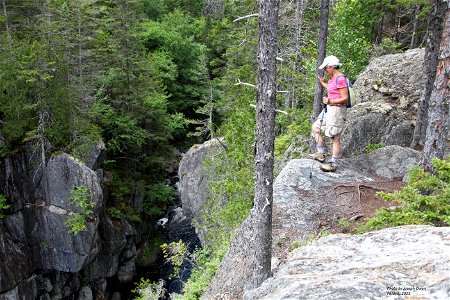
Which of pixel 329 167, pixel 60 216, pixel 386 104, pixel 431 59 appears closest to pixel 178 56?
pixel 60 216

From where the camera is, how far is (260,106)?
5.55 meters

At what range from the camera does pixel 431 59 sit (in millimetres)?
9594

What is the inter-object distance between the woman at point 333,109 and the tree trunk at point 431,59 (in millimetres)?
3507

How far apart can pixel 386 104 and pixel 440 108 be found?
244 inches

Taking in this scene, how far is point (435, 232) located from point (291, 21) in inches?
553

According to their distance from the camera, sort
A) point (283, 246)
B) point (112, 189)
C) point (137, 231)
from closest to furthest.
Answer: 1. point (283, 246)
2. point (112, 189)
3. point (137, 231)

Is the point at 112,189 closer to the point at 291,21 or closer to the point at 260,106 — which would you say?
the point at 291,21

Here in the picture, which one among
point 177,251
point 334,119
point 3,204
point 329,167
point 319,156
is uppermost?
point 334,119

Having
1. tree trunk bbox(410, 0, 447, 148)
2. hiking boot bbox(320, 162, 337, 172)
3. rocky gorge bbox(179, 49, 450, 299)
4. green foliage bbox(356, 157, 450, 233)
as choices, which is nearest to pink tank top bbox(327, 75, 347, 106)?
hiking boot bbox(320, 162, 337, 172)

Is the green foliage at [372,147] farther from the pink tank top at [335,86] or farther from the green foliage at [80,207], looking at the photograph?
the green foliage at [80,207]

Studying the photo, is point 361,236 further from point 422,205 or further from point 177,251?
point 177,251

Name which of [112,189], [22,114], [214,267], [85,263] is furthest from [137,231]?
[214,267]

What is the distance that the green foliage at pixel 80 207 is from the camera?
1680 cm

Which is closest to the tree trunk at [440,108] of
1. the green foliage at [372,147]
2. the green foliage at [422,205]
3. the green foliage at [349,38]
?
the green foliage at [422,205]
